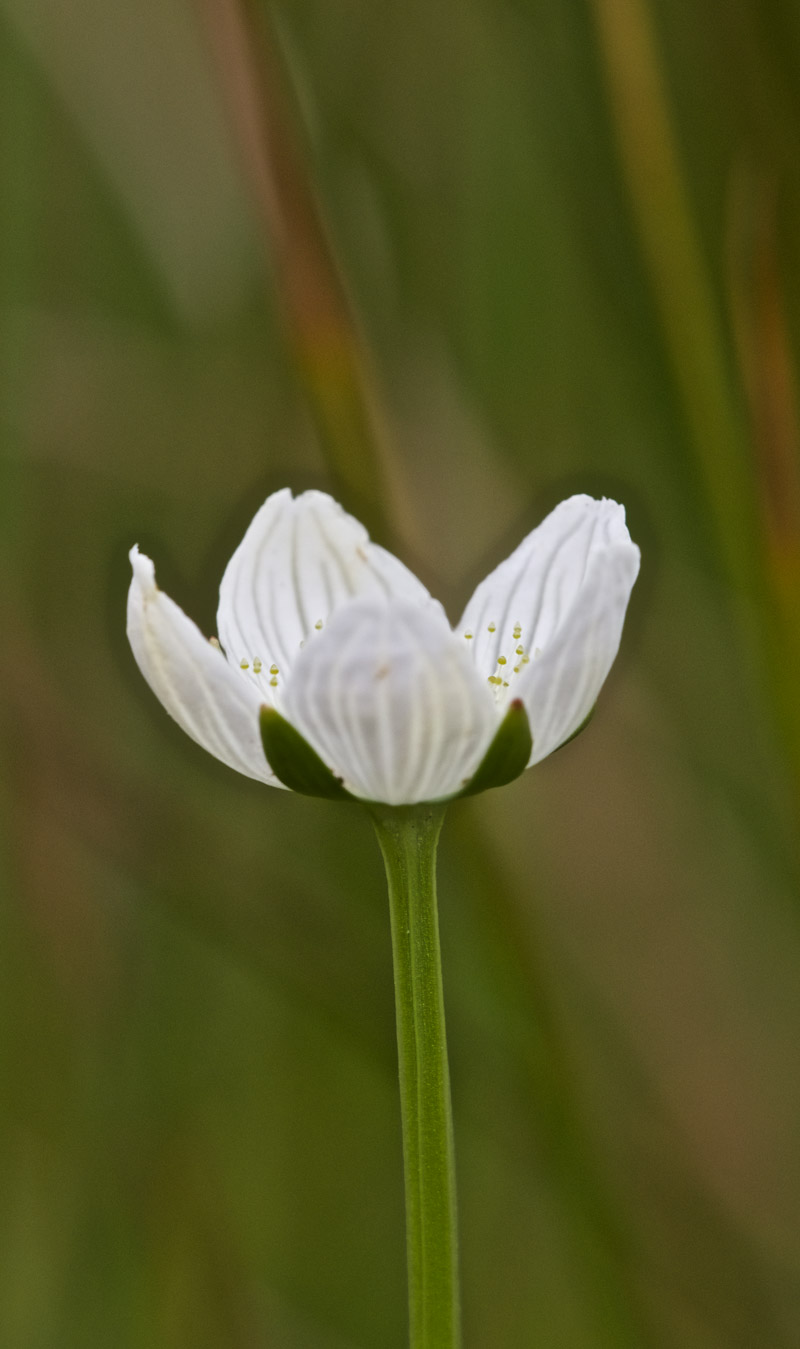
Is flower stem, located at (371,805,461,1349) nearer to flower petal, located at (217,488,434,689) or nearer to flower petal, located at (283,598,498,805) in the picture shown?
flower petal, located at (283,598,498,805)

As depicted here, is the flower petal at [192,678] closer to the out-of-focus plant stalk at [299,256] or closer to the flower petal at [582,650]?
the flower petal at [582,650]

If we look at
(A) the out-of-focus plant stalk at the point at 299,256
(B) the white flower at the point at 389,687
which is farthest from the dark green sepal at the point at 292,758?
(A) the out-of-focus plant stalk at the point at 299,256

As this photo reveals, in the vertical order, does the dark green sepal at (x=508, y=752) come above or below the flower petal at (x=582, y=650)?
below

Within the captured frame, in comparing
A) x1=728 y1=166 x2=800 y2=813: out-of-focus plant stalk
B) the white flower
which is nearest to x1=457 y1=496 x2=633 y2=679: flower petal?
the white flower

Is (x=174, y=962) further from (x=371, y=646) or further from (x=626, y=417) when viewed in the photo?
(x=371, y=646)

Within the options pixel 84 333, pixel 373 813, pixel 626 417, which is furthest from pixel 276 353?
pixel 373 813

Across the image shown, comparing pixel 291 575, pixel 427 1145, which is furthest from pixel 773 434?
pixel 427 1145
